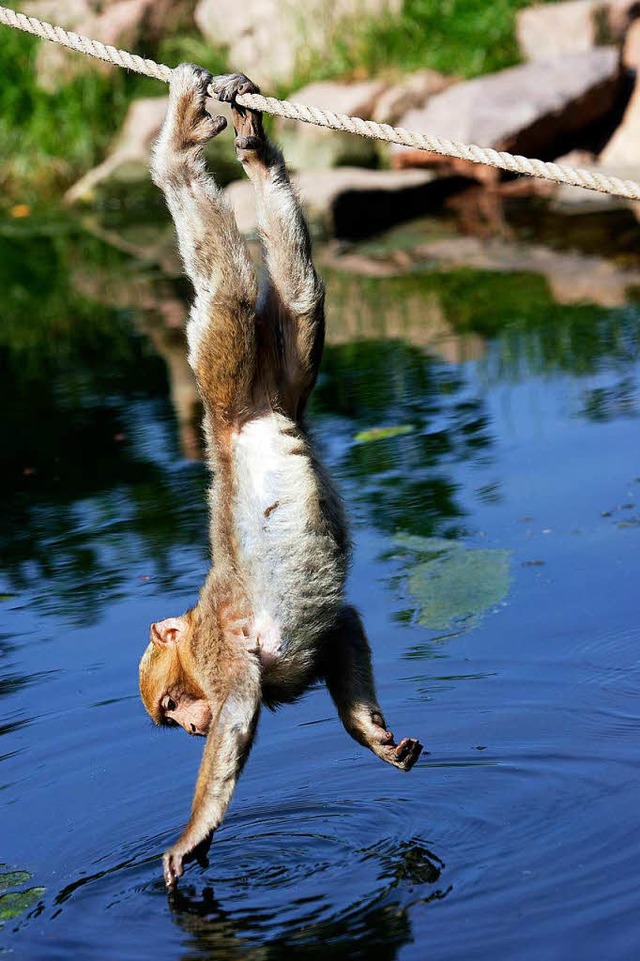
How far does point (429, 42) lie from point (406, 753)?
51.4 feet

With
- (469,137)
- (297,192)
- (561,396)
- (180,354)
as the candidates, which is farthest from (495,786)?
(469,137)

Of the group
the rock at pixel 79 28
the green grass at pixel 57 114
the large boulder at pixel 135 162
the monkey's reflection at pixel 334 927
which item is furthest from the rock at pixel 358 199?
the monkey's reflection at pixel 334 927

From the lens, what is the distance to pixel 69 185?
22234 mm

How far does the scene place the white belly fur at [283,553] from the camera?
5090 mm

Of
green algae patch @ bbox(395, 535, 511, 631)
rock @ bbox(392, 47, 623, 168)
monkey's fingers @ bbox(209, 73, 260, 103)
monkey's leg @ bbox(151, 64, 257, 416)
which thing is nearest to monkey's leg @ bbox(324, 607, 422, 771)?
monkey's leg @ bbox(151, 64, 257, 416)

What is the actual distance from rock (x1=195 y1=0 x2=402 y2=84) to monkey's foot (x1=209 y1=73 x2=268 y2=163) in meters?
15.1

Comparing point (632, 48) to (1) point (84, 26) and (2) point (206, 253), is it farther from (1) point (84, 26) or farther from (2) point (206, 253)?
(2) point (206, 253)

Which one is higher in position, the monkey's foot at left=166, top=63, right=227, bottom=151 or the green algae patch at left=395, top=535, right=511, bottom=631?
the monkey's foot at left=166, top=63, right=227, bottom=151

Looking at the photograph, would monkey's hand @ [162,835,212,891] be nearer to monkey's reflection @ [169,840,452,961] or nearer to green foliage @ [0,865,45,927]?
monkey's reflection @ [169,840,452,961]

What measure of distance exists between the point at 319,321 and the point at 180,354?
743 centimetres

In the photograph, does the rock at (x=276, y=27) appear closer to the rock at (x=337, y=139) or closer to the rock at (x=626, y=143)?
the rock at (x=337, y=139)

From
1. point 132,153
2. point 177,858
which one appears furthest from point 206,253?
point 132,153

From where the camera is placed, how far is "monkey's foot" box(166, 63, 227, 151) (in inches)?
205

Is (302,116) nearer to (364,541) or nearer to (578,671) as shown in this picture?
(578,671)
